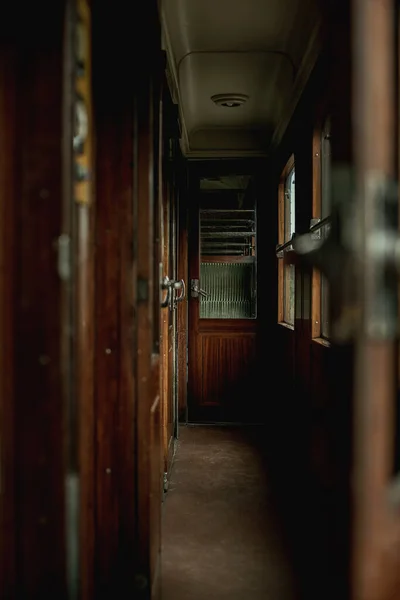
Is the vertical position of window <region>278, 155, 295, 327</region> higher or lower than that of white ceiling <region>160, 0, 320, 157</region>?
lower

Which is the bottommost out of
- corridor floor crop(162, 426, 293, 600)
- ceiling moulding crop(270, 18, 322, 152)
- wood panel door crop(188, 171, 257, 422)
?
corridor floor crop(162, 426, 293, 600)

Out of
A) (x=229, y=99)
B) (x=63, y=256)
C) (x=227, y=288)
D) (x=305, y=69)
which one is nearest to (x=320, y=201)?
(x=305, y=69)

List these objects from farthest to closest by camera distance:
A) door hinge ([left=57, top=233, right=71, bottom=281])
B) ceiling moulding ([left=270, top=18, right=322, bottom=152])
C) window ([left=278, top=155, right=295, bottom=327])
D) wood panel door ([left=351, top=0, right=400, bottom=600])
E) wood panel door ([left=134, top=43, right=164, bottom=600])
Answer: window ([left=278, top=155, right=295, bottom=327]) < ceiling moulding ([left=270, top=18, right=322, bottom=152]) < wood panel door ([left=134, top=43, right=164, bottom=600]) < door hinge ([left=57, top=233, right=71, bottom=281]) < wood panel door ([left=351, top=0, right=400, bottom=600])

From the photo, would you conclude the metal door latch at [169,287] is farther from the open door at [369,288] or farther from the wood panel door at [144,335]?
the open door at [369,288]

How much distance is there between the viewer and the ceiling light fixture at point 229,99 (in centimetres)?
439

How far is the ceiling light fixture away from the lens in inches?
173

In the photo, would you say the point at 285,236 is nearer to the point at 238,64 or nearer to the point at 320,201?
the point at 238,64

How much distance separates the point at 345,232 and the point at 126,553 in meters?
1.37

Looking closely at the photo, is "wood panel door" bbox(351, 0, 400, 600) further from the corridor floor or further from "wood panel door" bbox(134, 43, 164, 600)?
the corridor floor

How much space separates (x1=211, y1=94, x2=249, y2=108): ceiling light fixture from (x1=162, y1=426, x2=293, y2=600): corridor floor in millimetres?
2606

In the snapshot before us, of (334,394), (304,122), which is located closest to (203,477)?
(304,122)

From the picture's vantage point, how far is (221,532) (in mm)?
2727

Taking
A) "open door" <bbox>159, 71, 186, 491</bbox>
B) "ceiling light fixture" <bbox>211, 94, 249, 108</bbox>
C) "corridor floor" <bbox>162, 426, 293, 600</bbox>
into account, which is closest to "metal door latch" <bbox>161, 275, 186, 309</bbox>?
"open door" <bbox>159, 71, 186, 491</bbox>

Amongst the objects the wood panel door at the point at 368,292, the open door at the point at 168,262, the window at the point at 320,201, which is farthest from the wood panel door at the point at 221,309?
the wood panel door at the point at 368,292
